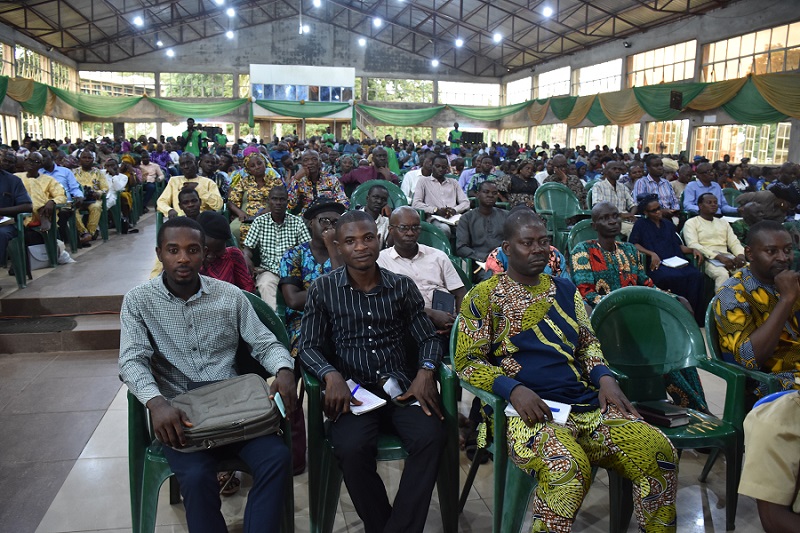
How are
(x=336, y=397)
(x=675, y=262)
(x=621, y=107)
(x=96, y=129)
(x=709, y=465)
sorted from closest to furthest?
(x=336, y=397), (x=709, y=465), (x=675, y=262), (x=621, y=107), (x=96, y=129)

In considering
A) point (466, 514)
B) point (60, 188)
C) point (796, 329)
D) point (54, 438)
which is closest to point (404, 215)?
point (466, 514)

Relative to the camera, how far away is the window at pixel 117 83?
2609cm

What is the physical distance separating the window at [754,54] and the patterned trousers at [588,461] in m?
14.8

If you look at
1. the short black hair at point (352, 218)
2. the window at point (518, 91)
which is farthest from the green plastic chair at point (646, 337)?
the window at point (518, 91)

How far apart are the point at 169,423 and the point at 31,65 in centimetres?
2299

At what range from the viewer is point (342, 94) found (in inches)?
1053

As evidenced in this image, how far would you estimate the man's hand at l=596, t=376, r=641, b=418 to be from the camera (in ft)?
7.36

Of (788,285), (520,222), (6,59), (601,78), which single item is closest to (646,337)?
(788,285)

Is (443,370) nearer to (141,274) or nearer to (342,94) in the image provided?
(141,274)

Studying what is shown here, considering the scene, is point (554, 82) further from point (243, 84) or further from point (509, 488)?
Answer: point (509, 488)

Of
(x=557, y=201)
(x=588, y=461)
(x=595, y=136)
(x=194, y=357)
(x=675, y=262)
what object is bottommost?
(x=588, y=461)

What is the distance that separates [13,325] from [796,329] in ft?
16.6

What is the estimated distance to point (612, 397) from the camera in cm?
226

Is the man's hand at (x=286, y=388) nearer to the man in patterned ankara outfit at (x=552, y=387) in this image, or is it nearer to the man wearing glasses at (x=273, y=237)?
the man in patterned ankara outfit at (x=552, y=387)
